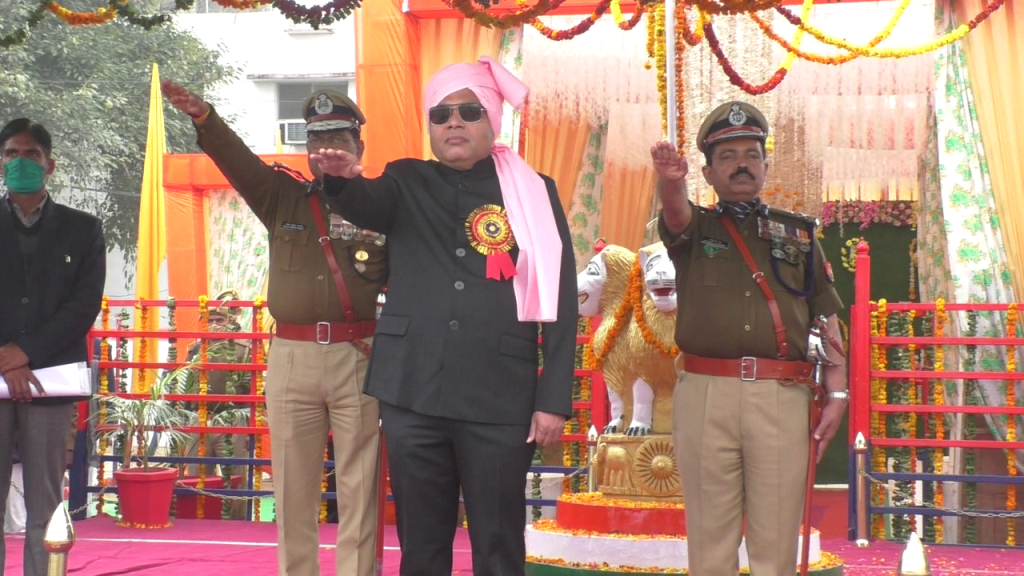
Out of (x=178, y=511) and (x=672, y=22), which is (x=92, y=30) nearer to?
(x=178, y=511)

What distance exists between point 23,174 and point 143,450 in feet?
11.8

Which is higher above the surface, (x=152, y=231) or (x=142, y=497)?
(x=152, y=231)

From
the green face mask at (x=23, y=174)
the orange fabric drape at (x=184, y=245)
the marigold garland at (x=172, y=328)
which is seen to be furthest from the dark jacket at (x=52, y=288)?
the orange fabric drape at (x=184, y=245)

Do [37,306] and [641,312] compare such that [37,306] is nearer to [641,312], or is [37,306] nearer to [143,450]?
[641,312]

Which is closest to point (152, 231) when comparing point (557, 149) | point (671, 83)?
point (557, 149)

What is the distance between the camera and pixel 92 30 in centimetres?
2020

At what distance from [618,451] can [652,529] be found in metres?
0.42

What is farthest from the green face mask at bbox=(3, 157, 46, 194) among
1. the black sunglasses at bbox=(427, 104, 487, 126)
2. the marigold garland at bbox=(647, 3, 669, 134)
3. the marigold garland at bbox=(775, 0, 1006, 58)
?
the marigold garland at bbox=(775, 0, 1006, 58)

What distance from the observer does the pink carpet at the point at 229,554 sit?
6059mm

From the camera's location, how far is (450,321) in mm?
3158

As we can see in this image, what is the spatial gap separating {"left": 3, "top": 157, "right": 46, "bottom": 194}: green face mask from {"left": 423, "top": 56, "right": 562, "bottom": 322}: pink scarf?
1676 millimetres

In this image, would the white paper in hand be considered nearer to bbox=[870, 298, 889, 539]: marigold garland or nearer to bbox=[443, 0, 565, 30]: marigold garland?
bbox=[443, 0, 565, 30]: marigold garland

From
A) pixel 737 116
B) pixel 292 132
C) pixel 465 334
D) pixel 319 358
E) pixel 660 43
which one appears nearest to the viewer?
pixel 465 334

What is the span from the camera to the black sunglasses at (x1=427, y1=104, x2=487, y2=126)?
10.7 feet
